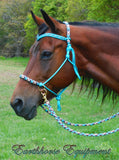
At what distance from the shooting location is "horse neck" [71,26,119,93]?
239cm

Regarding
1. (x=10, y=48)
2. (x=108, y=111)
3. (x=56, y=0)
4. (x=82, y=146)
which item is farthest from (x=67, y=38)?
(x=10, y=48)

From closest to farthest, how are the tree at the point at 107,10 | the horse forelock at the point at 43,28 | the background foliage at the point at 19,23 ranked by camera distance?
the horse forelock at the point at 43,28 → the tree at the point at 107,10 → the background foliage at the point at 19,23

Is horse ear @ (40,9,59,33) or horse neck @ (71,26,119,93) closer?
horse ear @ (40,9,59,33)

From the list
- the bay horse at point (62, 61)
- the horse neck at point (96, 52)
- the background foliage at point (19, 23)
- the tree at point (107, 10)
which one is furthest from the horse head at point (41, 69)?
the background foliage at point (19, 23)

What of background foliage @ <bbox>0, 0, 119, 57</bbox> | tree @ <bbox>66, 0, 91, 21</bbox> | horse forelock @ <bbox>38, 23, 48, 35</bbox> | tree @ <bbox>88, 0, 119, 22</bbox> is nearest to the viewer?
horse forelock @ <bbox>38, 23, 48, 35</bbox>

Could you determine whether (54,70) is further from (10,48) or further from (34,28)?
(10,48)

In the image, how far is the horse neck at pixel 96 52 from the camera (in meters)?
2.39

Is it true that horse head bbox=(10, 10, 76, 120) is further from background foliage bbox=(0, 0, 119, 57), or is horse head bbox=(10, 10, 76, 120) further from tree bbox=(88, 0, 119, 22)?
background foliage bbox=(0, 0, 119, 57)

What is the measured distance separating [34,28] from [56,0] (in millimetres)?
4814

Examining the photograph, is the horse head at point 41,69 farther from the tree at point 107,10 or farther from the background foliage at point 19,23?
the background foliage at point 19,23

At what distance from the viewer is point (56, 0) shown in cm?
2547

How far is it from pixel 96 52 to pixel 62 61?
0.43 meters

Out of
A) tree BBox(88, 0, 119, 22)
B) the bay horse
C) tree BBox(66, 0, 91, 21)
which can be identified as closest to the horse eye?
the bay horse

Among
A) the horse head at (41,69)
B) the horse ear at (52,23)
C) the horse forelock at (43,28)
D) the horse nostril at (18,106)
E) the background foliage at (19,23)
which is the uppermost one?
the horse ear at (52,23)
